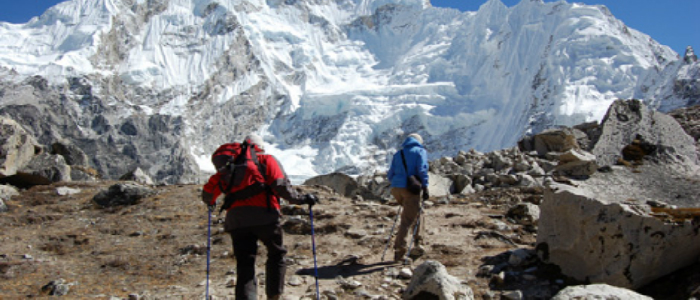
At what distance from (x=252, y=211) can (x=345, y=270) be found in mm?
1650

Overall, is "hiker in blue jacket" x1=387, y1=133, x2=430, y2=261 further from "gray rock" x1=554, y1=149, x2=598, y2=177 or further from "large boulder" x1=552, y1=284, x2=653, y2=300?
"gray rock" x1=554, y1=149, x2=598, y2=177

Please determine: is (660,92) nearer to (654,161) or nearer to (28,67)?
(654,161)

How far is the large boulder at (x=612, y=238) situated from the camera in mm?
4184

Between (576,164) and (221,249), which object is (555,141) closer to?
(576,164)

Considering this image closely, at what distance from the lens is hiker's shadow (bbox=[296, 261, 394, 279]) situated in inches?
215

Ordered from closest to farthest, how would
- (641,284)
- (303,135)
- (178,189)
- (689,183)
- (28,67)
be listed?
(641,284) < (689,183) < (178,189) < (28,67) < (303,135)

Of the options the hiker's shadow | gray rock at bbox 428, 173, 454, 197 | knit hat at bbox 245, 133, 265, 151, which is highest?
knit hat at bbox 245, 133, 265, 151

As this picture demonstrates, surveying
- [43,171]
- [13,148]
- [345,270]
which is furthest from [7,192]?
[345,270]

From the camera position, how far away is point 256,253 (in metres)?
4.39

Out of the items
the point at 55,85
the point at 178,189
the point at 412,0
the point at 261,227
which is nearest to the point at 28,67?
the point at 55,85

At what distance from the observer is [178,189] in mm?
10156

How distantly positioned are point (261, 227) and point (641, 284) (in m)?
3.02

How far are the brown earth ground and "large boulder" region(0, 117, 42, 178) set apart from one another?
9.80ft

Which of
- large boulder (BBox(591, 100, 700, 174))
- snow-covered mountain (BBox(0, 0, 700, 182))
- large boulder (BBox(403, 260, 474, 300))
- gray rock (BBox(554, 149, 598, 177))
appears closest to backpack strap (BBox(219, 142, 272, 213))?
large boulder (BBox(403, 260, 474, 300))
